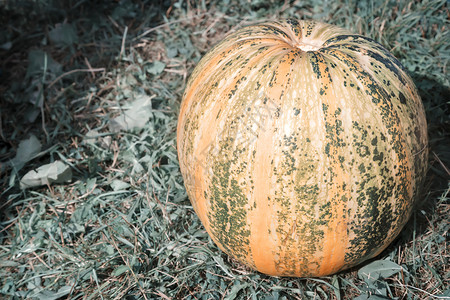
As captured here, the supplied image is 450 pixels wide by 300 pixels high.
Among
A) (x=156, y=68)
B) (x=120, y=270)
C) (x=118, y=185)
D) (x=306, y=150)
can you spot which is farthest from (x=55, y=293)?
(x=156, y=68)

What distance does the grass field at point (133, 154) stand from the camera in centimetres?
256

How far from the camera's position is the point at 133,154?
3.33 meters

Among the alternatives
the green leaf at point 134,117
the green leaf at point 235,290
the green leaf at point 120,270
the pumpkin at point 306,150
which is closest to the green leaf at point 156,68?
the green leaf at point 134,117

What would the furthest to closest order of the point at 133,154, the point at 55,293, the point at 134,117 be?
the point at 134,117, the point at 133,154, the point at 55,293

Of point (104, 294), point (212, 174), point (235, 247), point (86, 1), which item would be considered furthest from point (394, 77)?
point (86, 1)

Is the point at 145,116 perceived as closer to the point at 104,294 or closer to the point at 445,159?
the point at 104,294

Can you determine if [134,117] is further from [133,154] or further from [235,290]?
[235,290]

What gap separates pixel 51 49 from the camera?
4.23 m

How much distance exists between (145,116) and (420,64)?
2290 mm

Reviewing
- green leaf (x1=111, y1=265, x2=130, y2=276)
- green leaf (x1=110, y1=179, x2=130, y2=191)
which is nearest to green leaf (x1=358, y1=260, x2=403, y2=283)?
green leaf (x1=111, y1=265, x2=130, y2=276)

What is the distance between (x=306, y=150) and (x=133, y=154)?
1759 mm

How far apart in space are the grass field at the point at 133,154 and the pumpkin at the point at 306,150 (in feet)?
1.48

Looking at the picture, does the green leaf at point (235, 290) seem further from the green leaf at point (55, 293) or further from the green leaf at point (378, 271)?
the green leaf at point (55, 293)

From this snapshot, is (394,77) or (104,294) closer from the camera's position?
(394,77)
